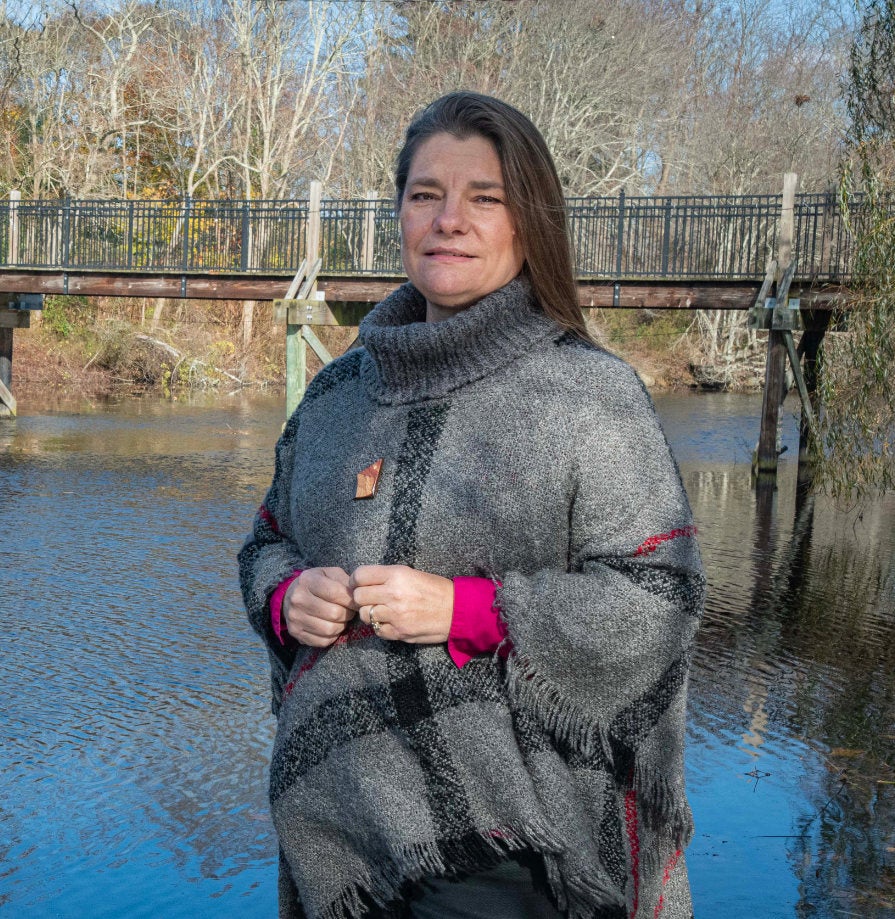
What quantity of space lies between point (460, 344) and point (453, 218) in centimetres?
21

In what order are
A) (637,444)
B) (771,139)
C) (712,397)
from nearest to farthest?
(637,444)
(712,397)
(771,139)

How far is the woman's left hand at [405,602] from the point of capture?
6.37 feet

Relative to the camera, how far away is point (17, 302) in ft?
73.5

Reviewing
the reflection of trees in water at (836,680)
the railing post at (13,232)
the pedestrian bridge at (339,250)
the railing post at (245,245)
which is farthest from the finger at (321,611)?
the railing post at (13,232)

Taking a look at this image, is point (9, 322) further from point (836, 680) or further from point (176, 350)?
point (836, 680)

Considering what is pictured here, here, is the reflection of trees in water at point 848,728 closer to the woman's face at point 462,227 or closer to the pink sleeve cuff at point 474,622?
the pink sleeve cuff at point 474,622

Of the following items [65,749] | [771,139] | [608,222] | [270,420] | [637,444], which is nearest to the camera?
[637,444]

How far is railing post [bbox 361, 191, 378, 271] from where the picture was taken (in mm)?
19734

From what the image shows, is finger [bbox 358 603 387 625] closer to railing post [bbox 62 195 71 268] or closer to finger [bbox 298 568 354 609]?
finger [bbox 298 568 354 609]

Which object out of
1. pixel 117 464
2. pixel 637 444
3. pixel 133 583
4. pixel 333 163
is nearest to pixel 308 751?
pixel 637 444

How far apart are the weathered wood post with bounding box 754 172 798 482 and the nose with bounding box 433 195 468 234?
14854 mm

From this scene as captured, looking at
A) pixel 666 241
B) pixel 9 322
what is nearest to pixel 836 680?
pixel 666 241

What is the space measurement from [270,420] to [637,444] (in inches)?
920

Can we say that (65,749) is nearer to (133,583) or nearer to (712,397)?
(133,583)
